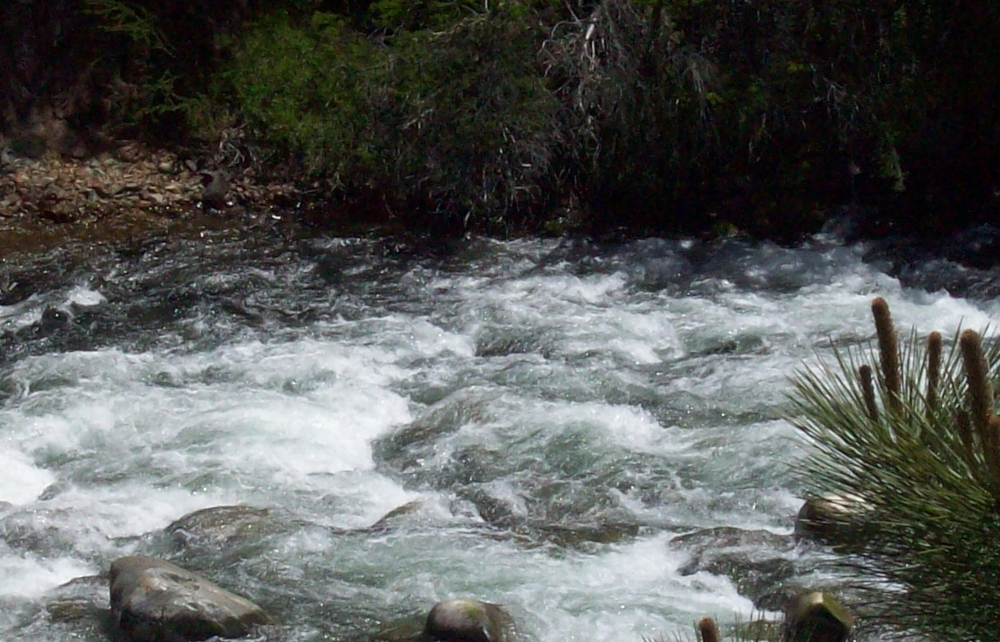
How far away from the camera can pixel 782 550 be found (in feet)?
15.5

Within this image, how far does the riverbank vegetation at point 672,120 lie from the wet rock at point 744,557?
4111 millimetres

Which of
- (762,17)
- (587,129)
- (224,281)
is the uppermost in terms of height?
(762,17)

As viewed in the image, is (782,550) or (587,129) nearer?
(782,550)

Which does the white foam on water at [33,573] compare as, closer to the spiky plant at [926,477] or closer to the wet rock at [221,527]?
the wet rock at [221,527]

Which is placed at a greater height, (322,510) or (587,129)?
(587,129)

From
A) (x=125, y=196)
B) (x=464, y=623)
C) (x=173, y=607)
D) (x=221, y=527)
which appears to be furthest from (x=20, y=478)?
(x=125, y=196)

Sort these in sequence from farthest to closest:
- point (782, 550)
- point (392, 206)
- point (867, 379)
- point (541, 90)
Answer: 1. point (392, 206)
2. point (541, 90)
3. point (782, 550)
4. point (867, 379)

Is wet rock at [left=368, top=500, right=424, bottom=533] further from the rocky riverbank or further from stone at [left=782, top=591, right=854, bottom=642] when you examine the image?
the rocky riverbank

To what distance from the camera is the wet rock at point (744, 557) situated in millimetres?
4555

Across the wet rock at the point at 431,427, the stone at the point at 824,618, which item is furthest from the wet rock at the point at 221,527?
the stone at the point at 824,618

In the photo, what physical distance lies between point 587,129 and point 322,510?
4.12m

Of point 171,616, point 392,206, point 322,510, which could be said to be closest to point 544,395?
point 322,510

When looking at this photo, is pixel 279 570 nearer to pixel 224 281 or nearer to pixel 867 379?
pixel 867 379

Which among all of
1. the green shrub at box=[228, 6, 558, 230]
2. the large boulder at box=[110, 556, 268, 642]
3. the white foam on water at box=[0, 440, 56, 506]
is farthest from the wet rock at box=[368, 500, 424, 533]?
the green shrub at box=[228, 6, 558, 230]
